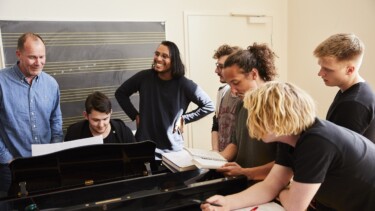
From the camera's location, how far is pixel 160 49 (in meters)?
2.40

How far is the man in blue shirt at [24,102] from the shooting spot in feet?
6.38

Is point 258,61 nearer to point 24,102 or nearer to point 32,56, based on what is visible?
point 32,56

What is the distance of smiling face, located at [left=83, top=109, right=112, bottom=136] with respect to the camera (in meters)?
1.97

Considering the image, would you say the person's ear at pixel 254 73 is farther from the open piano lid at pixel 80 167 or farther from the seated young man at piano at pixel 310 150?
the open piano lid at pixel 80 167

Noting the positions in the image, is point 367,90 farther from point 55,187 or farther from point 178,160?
point 55,187

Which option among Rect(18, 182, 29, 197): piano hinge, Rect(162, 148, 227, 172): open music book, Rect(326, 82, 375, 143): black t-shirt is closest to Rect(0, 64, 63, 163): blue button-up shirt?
Rect(18, 182, 29, 197): piano hinge

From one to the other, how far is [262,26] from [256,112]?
9.96 feet

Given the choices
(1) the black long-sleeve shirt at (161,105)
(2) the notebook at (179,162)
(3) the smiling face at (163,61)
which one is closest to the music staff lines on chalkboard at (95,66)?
(1) the black long-sleeve shirt at (161,105)

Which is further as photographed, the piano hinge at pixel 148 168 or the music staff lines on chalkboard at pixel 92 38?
the music staff lines on chalkboard at pixel 92 38

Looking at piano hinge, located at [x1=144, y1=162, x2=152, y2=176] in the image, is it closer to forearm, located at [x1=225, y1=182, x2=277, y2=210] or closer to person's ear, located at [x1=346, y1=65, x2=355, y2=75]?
forearm, located at [x1=225, y1=182, x2=277, y2=210]

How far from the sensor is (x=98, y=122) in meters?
1.97

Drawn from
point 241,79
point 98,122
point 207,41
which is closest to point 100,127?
point 98,122

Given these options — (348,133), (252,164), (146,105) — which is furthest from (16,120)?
(348,133)

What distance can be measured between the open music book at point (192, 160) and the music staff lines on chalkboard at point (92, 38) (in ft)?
5.77
